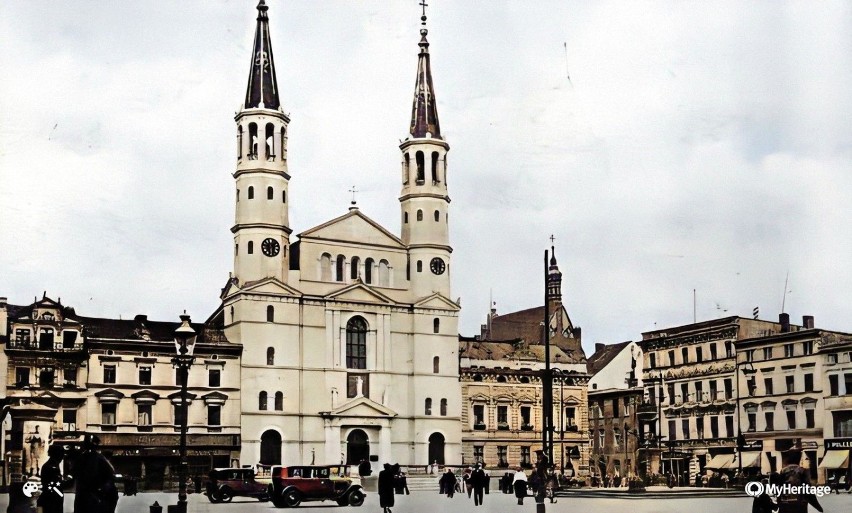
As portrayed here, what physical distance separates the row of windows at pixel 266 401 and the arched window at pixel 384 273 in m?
9.71

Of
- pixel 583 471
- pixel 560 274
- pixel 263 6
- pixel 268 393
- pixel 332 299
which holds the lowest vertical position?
pixel 583 471

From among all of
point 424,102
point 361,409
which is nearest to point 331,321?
point 361,409

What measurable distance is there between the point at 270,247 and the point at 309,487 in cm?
3124

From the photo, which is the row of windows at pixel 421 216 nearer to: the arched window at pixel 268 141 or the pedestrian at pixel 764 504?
the arched window at pixel 268 141

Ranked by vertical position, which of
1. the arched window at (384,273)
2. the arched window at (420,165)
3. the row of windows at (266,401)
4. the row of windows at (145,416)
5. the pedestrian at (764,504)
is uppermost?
the arched window at (420,165)

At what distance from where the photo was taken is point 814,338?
59906 mm

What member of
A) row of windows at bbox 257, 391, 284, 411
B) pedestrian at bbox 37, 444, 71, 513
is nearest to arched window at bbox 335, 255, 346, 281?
row of windows at bbox 257, 391, 284, 411

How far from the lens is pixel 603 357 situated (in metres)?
86.3

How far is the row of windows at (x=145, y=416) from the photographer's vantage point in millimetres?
59344

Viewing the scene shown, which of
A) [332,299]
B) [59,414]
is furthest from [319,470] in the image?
[332,299]

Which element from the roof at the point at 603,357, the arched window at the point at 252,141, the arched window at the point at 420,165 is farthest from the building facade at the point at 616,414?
the arched window at the point at 252,141

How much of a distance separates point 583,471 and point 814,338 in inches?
783

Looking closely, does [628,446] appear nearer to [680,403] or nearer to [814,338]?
[680,403]

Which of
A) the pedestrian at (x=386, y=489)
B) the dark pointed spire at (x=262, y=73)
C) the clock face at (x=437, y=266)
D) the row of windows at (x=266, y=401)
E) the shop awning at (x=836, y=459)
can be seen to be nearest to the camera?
the pedestrian at (x=386, y=489)
